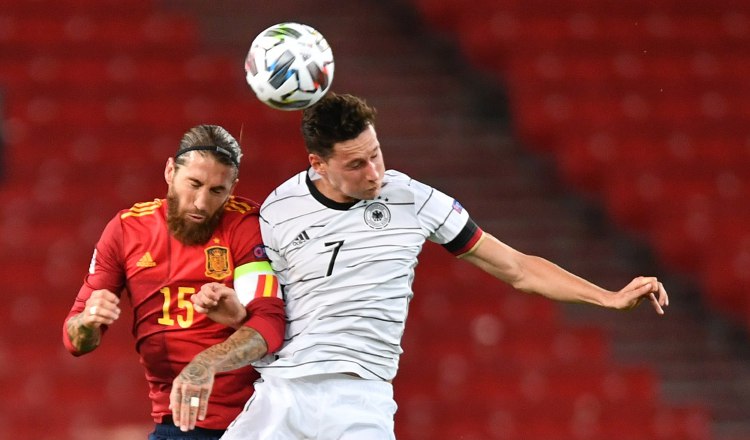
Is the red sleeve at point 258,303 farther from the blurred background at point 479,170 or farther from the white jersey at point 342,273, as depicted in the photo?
the blurred background at point 479,170

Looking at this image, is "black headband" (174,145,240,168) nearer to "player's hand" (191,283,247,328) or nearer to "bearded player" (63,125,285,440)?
"bearded player" (63,125,285,440)

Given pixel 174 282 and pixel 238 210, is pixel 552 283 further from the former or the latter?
pixel 174 282

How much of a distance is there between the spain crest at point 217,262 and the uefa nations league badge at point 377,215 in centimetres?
45

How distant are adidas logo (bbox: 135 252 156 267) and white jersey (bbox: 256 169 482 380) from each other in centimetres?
36

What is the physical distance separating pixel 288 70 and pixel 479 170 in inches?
202

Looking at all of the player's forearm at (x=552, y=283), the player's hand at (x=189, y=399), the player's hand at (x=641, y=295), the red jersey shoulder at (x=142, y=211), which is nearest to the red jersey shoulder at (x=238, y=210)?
the red jersey shoulder at (x=142, y=211)

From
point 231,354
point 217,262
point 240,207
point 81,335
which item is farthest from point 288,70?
point 81,335

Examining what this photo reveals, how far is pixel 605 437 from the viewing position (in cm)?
717

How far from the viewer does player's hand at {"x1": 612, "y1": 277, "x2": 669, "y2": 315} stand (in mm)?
3809

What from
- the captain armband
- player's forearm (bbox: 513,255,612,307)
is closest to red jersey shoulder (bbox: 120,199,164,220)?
the captain armband

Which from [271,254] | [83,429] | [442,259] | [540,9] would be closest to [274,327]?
[271,254]

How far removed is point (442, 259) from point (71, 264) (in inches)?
91.0

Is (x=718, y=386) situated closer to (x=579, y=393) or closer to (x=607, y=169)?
(x=579, y=393)

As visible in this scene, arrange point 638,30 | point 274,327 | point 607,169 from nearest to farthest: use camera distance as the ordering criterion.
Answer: point 274,327
point 607,169
point 638,30
